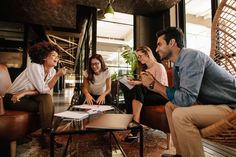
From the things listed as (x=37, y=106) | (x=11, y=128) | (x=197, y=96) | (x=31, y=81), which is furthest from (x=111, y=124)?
(x=31, y=81)

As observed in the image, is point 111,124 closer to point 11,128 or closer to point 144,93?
point 11,128

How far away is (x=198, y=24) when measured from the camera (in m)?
3.38

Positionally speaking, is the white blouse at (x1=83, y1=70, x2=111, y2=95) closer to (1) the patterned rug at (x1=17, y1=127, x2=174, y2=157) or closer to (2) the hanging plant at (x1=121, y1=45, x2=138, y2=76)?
(1) the patterned rug at (x1=17, y1=127, x2=174, y2=157)

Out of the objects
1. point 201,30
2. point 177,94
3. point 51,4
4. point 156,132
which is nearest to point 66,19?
point 51,4

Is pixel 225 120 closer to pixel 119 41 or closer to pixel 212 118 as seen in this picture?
pixel 212 118

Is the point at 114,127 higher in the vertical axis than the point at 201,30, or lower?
lower

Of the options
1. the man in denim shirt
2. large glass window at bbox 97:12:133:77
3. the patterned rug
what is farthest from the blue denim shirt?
large glass window at bbox 97:12:133:77

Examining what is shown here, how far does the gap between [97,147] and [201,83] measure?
4.27 feet

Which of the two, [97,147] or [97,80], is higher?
[97,80]

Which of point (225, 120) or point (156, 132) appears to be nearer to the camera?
point (225, 120)

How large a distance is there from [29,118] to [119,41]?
690 cm

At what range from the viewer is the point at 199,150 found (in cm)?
99

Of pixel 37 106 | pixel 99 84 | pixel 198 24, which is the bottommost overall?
pixel 37 106

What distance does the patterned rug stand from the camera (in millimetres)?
1677
